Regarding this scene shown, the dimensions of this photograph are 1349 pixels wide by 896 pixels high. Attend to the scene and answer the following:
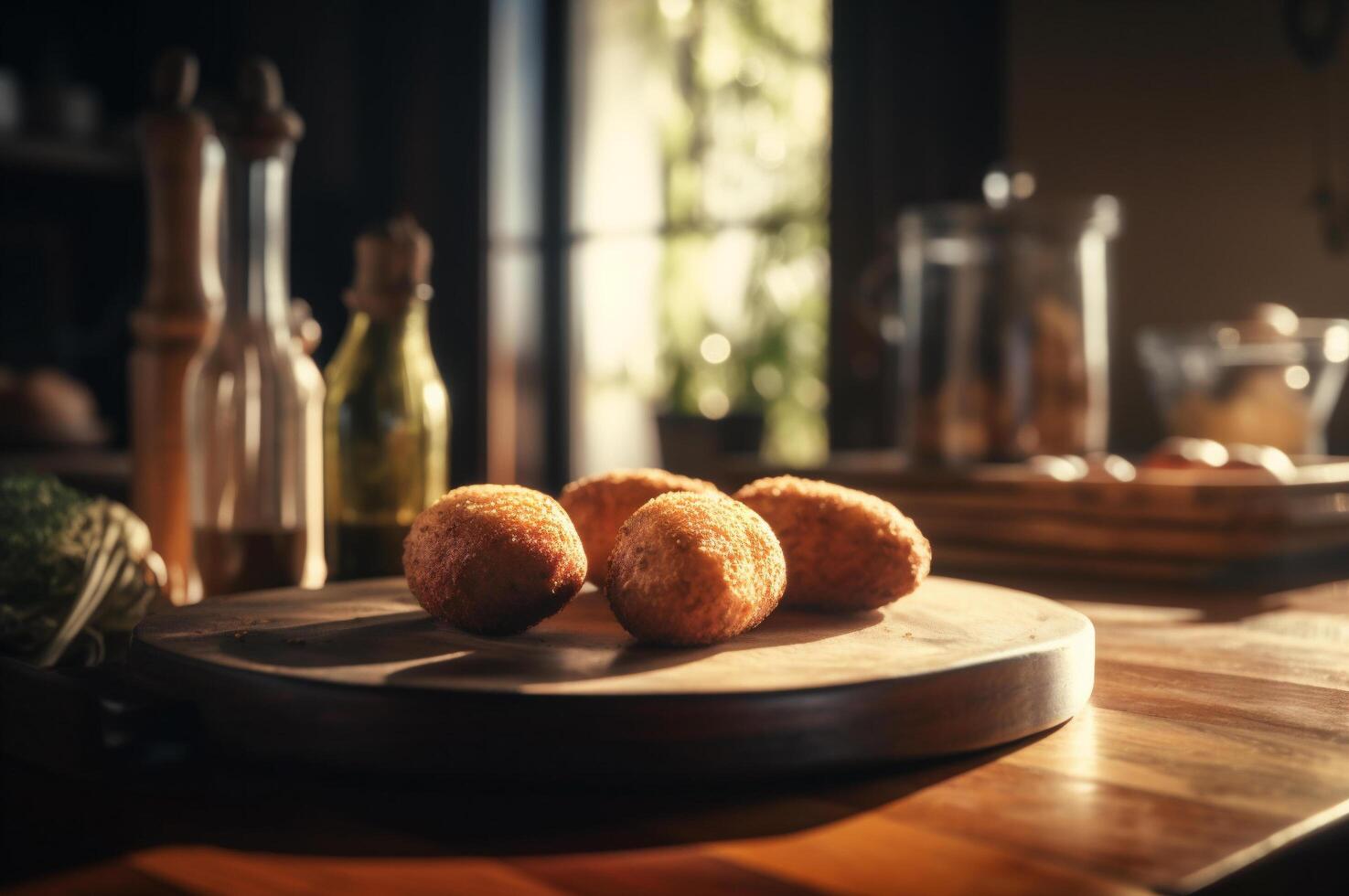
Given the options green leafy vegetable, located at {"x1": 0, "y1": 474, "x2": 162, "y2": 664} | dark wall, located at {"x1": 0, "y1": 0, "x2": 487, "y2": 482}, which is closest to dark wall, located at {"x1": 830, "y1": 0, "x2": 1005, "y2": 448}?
dark wall, located at {"x1": 0, "y1": 0, "x2": 487, "y2": 482}

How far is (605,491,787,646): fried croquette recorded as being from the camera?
62cm

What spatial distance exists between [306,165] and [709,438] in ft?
7.96

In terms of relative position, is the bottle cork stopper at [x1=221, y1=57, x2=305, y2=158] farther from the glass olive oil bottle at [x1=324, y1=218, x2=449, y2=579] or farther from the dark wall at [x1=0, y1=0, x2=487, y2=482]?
the dark wall at [x1=0, y1=0, x2=487, y2=482]

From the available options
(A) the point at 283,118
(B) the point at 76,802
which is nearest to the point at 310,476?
(A) the point at 283,118

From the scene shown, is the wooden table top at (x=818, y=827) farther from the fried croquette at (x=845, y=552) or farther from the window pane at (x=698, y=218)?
the window pane at (x=698, y=218)

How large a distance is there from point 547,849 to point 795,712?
131 mm

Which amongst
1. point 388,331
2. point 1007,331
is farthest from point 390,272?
point 1007,331

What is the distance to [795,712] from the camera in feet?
1.73

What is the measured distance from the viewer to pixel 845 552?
0.75m

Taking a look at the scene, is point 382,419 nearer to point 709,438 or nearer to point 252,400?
point 252,400

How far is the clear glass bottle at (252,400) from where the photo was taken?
94 cm

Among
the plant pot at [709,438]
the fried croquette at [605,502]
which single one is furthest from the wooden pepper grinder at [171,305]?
the plant pot at [709,438]

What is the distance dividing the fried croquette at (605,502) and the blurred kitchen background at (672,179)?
43.8 inches

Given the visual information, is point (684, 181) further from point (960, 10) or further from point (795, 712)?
point (795, 712)
